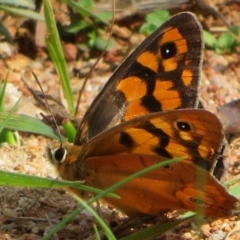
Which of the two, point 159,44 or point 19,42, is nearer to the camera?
point 159,44

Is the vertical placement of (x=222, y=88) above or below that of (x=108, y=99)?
below

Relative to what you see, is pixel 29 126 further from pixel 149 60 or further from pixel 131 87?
pixel 149 60

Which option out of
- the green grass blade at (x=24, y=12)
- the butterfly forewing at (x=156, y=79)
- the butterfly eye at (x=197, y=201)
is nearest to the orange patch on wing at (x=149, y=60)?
the butterfly forewing at (x=156, y=79)

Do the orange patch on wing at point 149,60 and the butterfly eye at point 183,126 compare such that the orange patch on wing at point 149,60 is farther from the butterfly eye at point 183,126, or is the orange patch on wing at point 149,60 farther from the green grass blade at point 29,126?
the green grass blade at point 29,126

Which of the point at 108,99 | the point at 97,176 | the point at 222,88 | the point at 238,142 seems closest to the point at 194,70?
the point at 108,99

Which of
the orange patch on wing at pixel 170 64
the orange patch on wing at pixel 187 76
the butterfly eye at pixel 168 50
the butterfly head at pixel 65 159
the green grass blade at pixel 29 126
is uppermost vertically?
the butterfly eye at pixel 168 50

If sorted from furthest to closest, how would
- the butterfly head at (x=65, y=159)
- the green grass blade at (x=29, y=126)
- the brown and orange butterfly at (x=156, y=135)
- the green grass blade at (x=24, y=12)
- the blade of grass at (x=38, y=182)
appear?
the green grass blade at (x=24, y=12) → the green grass blade at (x=29, y=126) → the butterfly head at (x=65, y=159) → the brown and orange butterfly at (x=156, y=135) → the blade of grass at (x=38, y=182)

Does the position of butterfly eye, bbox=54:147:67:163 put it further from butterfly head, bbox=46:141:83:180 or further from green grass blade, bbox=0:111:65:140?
green grass blade, bbox=0:111:65:140

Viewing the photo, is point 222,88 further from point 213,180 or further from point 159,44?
point 213,180
